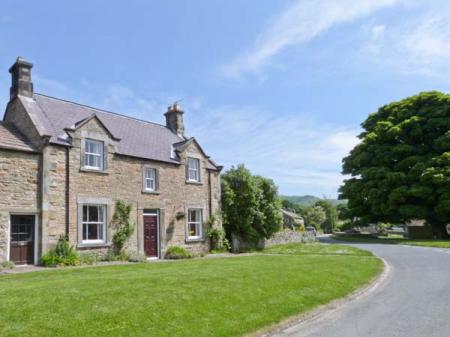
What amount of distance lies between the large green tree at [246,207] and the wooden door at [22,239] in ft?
44.1

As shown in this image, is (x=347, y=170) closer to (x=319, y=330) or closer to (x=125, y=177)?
(x=125, y=177)

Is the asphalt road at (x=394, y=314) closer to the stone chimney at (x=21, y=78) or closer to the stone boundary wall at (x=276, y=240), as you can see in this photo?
the stone boundary wall at (x=276, y=240)

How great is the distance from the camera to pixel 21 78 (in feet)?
66.0

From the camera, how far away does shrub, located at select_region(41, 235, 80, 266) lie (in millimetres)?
17109

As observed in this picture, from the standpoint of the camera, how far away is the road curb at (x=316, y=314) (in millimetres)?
7980

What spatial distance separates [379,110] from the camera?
43.1m

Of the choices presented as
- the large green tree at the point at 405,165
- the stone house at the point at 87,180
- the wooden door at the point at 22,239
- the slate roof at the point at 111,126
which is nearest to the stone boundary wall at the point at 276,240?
the stone house at the point at 87,180

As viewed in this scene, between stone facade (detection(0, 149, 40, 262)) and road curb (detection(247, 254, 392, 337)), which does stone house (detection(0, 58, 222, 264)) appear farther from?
road curb (detection(247, 254, 392, 337))

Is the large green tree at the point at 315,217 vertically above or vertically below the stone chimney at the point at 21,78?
below

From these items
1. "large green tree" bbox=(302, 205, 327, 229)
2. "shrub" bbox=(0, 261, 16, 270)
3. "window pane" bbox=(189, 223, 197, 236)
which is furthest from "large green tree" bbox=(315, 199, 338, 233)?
"shrub" bbox=(0, 261, 16, 270)

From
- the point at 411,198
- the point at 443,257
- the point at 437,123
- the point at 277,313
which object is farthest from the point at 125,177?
the point at 437,123

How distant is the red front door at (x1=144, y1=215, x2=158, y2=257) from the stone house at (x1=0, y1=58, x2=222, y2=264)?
0.06 metres

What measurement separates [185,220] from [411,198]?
22.6 metres

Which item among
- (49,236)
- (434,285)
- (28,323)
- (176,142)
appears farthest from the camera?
(176,142)
